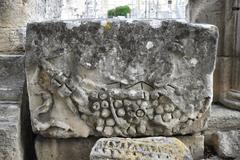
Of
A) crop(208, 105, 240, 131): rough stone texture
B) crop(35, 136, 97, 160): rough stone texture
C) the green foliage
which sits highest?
the green foliage

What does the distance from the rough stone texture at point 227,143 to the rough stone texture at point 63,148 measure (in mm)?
674

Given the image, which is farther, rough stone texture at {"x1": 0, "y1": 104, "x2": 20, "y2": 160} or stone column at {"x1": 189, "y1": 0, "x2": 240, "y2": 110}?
stone column at {"x1": 189, "y1": 0, "x2": 240, "y2": 110}

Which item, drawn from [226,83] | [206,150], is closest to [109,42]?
[206,150]

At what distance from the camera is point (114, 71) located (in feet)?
6.60

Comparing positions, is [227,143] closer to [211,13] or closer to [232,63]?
[232,63]

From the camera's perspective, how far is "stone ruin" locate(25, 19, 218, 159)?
1996 millimetres

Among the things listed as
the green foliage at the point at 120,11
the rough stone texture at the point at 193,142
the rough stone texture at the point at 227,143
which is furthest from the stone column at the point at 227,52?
the green foliage at the point at 120,11

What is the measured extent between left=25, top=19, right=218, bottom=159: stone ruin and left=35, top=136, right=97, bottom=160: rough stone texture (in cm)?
9

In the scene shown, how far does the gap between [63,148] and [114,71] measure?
49 cm

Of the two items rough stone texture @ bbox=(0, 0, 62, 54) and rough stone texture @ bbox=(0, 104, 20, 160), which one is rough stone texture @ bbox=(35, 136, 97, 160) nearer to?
rough stone texture @ bbox=(0, 104, 20, 160)

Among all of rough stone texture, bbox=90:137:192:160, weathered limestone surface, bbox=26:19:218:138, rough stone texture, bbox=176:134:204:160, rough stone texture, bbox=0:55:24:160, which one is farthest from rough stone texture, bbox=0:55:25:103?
rough stone texture, bbox=176:134:204:160

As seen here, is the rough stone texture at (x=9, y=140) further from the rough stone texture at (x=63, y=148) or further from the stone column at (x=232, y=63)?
the stone column at (x=232, y=63)

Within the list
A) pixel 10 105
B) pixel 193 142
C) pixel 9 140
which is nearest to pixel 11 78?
pixel 10 105

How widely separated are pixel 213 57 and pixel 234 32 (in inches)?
26.6
